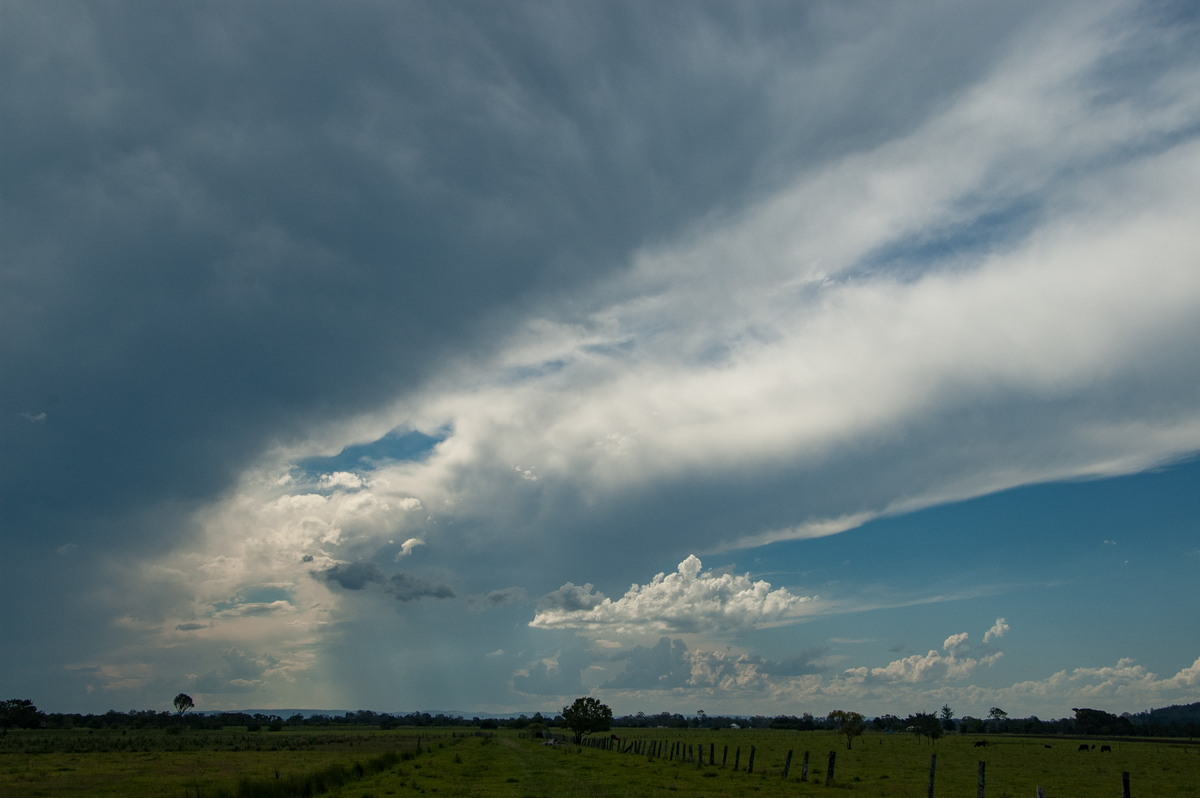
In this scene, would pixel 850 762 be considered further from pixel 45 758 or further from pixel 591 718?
pixel 45 758

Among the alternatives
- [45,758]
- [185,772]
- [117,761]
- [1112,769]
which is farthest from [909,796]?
[45,758]

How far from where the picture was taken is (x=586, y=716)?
122 meters

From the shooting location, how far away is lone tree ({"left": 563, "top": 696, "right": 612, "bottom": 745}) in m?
121

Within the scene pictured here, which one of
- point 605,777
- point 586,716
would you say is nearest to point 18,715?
point 586,716

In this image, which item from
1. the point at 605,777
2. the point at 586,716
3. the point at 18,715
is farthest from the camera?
the point at 18,715

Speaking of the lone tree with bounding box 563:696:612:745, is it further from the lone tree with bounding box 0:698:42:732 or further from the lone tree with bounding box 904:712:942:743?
the lone tree with bounding box 0:698:42:732

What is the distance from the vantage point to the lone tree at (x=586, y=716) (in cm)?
12125

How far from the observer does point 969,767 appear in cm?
6844

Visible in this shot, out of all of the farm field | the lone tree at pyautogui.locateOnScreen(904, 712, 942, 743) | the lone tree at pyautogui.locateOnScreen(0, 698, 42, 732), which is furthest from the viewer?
the lone tree at pyautogui.locateOnScreen(0, 698, 42, 732)

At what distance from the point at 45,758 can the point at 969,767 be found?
108883 millimetres

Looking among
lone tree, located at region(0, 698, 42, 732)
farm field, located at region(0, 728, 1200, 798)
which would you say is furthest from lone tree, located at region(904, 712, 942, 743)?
lone tree, located at region(0, 698, 42, 732)

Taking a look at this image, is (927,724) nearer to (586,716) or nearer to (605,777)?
(586,716)

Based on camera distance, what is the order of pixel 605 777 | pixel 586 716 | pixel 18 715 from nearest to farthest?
pixel 605 777 < pixel 586 716 < pixel 18 715

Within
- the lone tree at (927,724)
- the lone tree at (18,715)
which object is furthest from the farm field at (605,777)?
the lone tree at (18,715)
